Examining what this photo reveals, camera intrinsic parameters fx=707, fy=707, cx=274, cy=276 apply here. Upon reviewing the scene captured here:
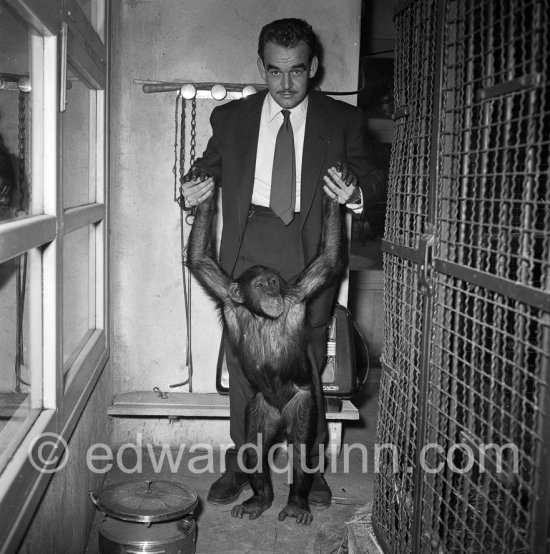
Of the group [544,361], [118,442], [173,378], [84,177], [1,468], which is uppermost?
[84,177]

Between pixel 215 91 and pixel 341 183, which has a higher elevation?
pixel 215 91

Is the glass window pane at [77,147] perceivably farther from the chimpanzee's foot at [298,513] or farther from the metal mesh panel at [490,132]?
the chimpanzee's foot at [298,513]

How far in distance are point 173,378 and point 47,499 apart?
6.51ft

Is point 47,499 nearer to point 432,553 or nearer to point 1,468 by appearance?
point 1,468

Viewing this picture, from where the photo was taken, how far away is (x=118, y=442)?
4289 millimetres

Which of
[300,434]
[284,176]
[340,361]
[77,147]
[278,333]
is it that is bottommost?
[300,434]

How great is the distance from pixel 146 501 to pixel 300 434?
85 cm

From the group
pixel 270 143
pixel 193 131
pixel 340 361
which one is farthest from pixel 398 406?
pixel 193 131

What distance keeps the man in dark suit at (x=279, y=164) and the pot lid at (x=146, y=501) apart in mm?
717

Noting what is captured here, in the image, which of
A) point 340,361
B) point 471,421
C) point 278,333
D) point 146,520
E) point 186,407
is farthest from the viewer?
point 186,407

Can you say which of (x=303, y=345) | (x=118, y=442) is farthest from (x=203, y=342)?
(x=303, y=345)

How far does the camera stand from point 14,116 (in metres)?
2.38

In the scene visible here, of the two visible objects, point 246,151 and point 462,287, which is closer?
point 462,287

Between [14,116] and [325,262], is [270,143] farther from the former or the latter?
[14,116]
